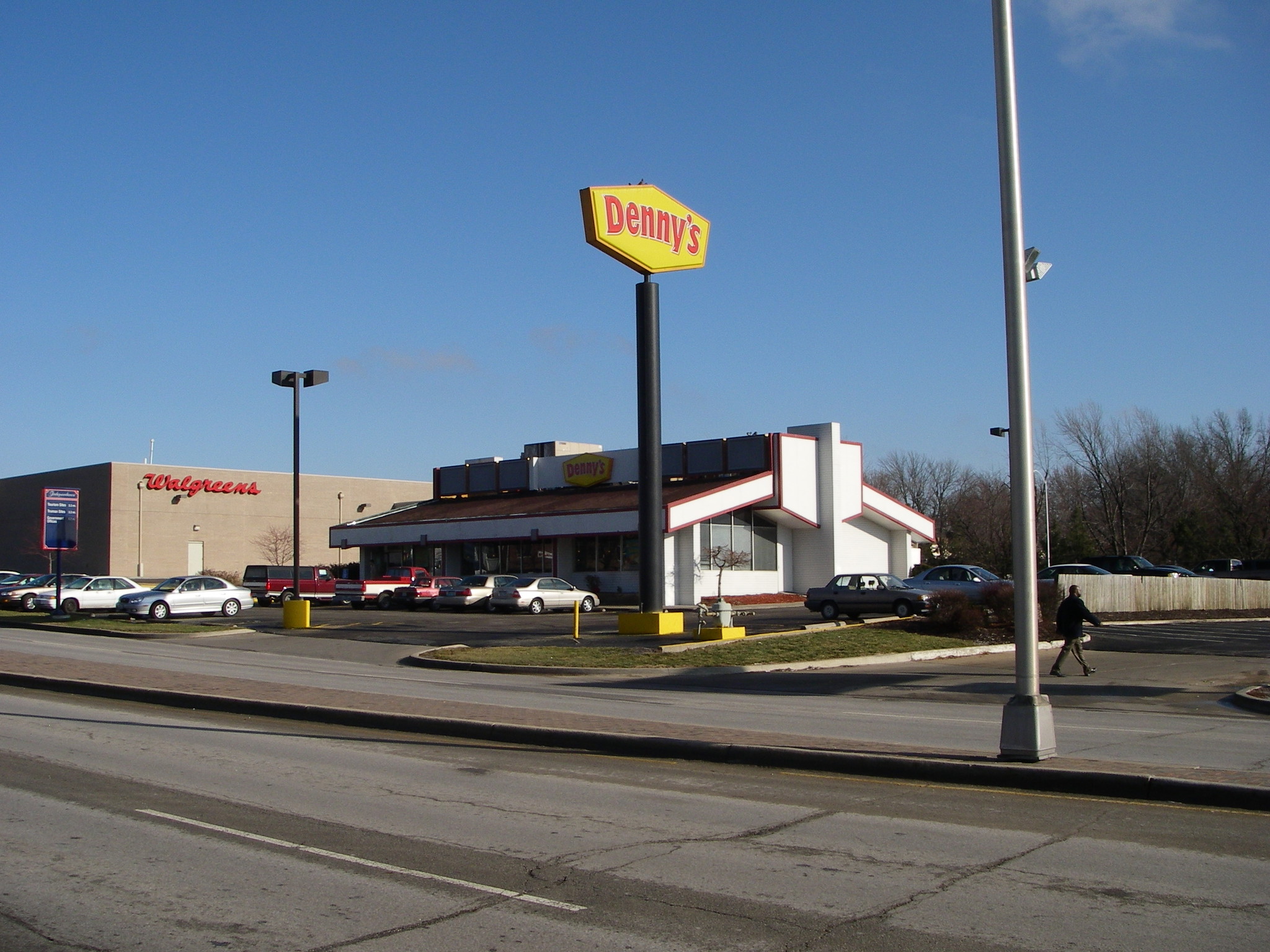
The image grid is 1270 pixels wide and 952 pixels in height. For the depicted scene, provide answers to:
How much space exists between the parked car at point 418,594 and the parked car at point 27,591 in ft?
39.9

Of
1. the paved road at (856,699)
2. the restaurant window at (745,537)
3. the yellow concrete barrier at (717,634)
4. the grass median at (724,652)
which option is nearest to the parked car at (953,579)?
the grass median at (724,652)

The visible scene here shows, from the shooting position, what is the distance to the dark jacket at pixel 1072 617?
71.1 feet

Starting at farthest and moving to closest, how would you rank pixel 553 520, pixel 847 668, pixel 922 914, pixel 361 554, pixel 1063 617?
pixel 361 554 < pixel 553 520 < pixel 847 668 < pixel 1063 617 < pixel 922 914

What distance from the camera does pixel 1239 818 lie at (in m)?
8.30

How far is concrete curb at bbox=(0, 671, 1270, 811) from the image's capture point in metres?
8.95

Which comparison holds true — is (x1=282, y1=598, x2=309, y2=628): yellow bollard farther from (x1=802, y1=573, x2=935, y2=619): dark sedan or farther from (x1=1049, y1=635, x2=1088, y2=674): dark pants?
(x1=1049, y1=635, x2=1088, y2=674): dark pants

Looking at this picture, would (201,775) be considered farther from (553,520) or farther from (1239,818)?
(553,520)

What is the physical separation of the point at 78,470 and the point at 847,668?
65761mm

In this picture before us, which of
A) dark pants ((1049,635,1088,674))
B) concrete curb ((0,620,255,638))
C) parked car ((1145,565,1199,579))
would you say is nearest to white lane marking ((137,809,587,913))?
dark pants ((1049,635,1088,674))

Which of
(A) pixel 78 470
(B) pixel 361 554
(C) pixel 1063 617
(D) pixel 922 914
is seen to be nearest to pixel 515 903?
(D) pixel 922 914

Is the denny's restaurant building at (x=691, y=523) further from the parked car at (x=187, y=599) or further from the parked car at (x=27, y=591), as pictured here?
the parked car at (x=27, y=591)

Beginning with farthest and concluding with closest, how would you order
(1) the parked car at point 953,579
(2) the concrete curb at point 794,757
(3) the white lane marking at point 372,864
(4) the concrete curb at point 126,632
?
1. (1) the parked car at point 953,579
2. (4) the concrete curb at point 126,632
3. (2) the concrete curb at point 794,757
4. (3) the white lane marking at point 372,864

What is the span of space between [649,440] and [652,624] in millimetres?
4836

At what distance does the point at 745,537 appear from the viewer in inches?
2000
